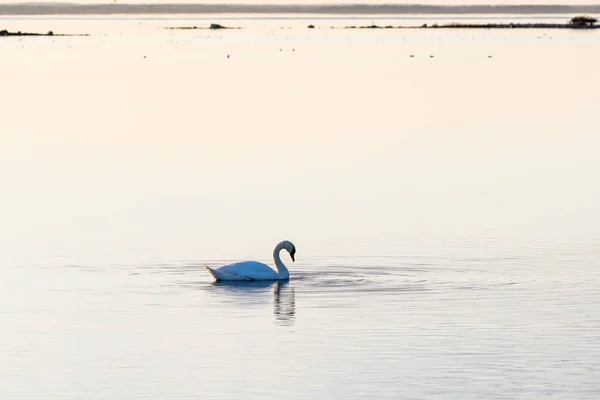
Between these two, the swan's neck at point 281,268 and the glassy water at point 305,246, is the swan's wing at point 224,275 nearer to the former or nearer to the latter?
the glassy water at point 305,246

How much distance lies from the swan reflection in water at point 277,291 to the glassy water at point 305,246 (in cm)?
5

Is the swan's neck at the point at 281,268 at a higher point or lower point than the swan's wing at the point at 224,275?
higher

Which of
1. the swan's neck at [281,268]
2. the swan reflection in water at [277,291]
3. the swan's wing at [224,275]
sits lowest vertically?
the swan reflection in water at [277,291]

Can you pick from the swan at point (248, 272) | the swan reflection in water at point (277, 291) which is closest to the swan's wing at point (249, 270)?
the swan at point (248, 272)

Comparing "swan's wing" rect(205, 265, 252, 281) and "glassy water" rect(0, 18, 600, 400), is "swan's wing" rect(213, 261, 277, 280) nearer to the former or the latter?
"swan's wing" rect(205, 265, 252, 281)

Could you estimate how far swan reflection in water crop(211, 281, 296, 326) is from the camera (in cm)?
1809

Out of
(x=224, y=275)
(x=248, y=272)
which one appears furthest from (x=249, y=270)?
(x=224, y=275)

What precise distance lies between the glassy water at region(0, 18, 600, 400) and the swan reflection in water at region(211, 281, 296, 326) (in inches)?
2.0

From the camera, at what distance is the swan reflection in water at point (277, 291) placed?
1809 cm

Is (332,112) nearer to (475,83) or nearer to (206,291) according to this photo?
(475,83)

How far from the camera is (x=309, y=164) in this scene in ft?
108

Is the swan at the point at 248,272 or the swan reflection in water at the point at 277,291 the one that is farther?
the swan at the point at 248,272

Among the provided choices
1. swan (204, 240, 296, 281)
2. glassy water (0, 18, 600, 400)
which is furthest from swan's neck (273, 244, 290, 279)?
glassy water (0, 18, 600, 400)

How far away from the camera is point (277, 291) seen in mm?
19766
